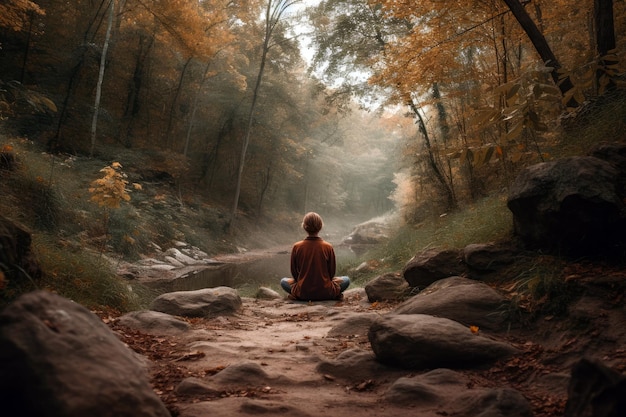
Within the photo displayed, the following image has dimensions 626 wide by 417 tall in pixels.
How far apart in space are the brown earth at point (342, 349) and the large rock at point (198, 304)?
1.10 meters

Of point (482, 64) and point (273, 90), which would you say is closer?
point (482, 64)

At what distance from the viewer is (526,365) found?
2479mm

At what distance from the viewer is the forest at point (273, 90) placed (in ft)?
17.1

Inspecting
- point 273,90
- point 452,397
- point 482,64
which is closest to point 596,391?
point 452,397

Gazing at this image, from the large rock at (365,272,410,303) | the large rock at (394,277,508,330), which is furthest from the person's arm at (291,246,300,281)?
the large rock at (394,277,508,330)

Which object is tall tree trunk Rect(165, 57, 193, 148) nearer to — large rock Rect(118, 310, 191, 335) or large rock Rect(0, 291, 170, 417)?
large rock Rect(118, 310, 191, 335)

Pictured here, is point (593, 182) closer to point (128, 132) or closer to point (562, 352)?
point (562, 352)

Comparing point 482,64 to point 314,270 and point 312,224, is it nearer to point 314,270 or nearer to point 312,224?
point 312,224

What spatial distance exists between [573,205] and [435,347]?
1.79 meters

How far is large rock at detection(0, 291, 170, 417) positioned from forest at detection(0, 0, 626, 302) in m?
1.74

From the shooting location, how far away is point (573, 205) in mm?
3223

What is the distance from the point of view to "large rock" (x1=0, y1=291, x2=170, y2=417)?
131 cm

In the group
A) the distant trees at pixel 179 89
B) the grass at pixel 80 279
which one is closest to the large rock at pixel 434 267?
the grass at pixel 80 279

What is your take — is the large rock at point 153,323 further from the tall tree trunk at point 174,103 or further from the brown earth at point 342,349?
the tall tree trunk at point 174,103
